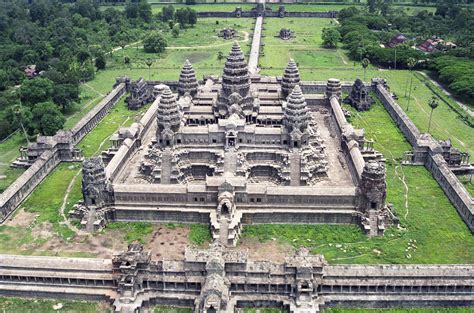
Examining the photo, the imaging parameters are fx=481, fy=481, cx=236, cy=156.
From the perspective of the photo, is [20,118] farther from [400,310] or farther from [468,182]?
[468,182]

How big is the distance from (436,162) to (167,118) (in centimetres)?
4246

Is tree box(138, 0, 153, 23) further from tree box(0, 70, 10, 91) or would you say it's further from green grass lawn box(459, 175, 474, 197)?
green grass lawn box(459, 175, 474, 197)

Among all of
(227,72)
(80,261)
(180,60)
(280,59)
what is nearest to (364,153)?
(227,72)

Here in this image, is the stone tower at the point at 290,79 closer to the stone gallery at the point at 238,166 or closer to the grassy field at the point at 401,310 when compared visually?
the stone gallery at the point at 238,166

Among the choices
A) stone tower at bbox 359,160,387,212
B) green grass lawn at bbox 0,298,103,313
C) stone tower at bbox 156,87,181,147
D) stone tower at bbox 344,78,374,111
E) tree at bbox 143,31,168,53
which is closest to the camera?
green grass lawn at bbox 0,298,103,313

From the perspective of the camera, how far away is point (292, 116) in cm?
7469

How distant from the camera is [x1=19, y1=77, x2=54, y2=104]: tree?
319 feet

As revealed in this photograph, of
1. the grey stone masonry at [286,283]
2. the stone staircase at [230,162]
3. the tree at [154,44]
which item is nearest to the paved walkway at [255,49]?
the tree at [154,44]

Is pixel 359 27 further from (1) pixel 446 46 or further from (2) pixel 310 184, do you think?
(2) pixel 310 184

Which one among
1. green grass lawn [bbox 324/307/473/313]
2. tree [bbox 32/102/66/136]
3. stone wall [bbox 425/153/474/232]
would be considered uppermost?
tree [bbox 32/102/66/136]

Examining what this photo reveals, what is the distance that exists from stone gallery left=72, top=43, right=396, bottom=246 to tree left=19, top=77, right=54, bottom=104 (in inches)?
881

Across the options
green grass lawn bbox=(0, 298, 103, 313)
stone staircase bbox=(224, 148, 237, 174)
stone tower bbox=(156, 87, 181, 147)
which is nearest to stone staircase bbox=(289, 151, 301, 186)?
stone staircase bbox=(224, 148, 237, 174)

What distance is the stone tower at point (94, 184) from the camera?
208 feet

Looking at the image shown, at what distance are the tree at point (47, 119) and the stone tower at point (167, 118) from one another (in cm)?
2396
